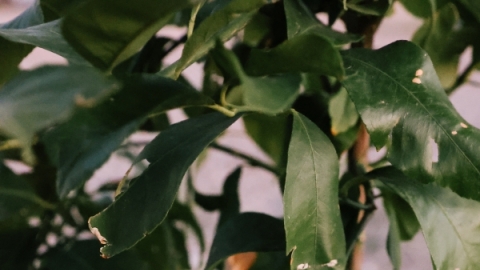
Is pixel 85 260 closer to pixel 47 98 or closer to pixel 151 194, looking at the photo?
pixel 151 194

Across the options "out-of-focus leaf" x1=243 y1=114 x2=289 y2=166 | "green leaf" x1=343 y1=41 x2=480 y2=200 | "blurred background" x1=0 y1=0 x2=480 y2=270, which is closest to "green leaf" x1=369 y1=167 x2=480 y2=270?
"green leaf" x1=343 y1=41 x2=480 y2=200

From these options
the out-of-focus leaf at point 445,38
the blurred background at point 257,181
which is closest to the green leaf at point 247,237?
the out-of-focus leaf at point 445,38

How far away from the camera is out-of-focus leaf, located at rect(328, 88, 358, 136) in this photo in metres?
0.31

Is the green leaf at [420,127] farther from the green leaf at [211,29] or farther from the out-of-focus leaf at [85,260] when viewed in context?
the out-of-focus leaf at [85,260]

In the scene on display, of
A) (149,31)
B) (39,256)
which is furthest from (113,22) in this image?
(39,256)

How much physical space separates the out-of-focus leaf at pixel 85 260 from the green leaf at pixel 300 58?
8.2 inches

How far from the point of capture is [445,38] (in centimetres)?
34

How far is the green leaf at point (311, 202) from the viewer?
0.21 metres

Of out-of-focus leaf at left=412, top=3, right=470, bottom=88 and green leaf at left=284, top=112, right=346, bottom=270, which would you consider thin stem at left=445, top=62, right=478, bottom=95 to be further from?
green leaf at left=284, top=112, right=346, bottom=270

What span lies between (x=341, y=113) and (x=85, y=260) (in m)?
0.23

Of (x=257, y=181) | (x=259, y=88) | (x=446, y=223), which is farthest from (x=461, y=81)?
(x=257, y=181)

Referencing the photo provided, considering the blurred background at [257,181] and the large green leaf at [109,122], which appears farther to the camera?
the blurred background at [257,181]

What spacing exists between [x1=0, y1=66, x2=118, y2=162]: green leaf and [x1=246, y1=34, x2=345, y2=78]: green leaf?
0.27ft

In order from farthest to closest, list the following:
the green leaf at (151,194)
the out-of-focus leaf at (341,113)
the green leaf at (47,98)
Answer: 1. the out-of-focus leaf at (341,113)
2. the green leaf at (151,194)
3. the green leaf at (47,98)
